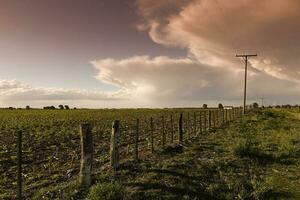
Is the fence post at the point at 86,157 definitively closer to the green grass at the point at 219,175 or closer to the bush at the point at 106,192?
the bush at the point at 106,192

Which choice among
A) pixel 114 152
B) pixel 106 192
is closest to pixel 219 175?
pixel 114 152

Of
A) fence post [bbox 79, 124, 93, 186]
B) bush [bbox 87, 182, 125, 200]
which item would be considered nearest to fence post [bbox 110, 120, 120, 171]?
fence post [bbox 79, 124, 93, 186]

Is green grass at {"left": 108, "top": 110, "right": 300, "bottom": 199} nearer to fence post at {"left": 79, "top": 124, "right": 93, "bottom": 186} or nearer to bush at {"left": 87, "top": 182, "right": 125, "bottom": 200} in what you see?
bush at {"left": 87, "top": 182, "right": 125, "bottom": 200}

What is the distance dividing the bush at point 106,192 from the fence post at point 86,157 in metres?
0.93

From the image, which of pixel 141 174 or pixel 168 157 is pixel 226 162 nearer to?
pixel 168 157

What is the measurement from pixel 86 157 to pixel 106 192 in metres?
1.71

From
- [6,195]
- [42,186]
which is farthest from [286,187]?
[6,195]

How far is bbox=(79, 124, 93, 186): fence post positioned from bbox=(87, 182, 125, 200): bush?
93 cm

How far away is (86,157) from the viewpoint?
35.2 feet

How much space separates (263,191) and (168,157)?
18.5ft

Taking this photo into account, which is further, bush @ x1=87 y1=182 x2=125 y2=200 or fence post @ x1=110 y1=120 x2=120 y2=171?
fence post @ x1=110 y1=120 x2=120 y2=171

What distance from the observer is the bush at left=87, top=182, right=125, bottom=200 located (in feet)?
30.3

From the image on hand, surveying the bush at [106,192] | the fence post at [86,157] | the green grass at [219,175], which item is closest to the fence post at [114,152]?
the green grass at [219,175]

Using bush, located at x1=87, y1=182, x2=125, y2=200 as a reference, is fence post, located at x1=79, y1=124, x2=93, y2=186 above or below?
above
